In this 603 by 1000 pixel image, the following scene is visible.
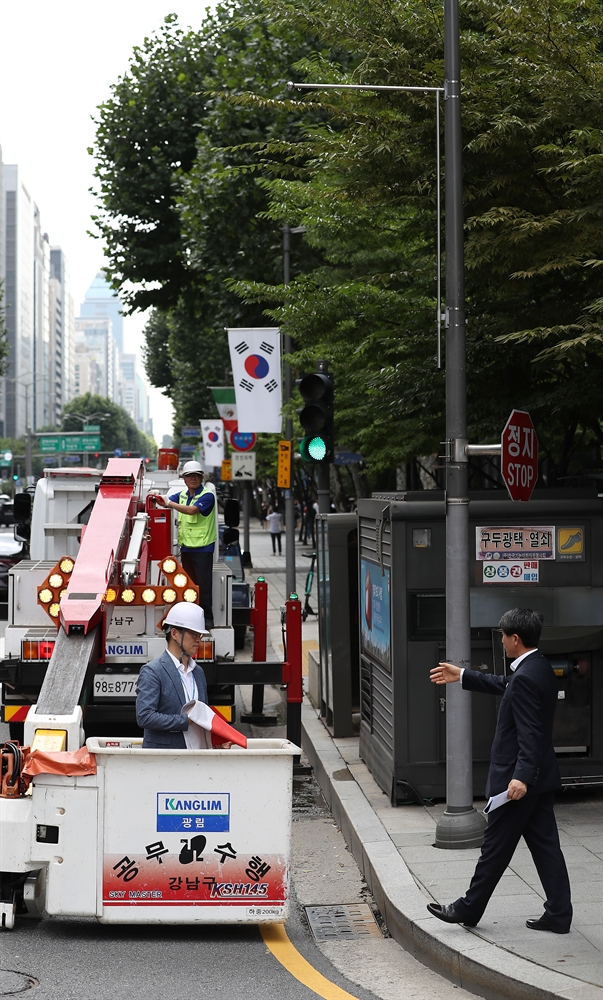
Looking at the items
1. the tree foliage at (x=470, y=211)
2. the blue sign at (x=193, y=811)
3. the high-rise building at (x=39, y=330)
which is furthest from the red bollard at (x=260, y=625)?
the high-rise building at (x=39, y=330)

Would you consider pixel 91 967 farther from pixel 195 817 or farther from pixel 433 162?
pixel 433 162

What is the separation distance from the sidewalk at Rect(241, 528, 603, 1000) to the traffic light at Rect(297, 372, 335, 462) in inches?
130

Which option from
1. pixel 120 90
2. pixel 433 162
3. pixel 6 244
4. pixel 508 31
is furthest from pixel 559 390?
pixel 6 244

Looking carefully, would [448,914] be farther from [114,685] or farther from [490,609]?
[114,685]

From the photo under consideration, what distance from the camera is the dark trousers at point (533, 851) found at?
548 cm

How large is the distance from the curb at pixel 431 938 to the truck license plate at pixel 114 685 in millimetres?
1988

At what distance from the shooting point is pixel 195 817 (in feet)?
19.3

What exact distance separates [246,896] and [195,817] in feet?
1.63

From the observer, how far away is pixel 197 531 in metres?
10.8

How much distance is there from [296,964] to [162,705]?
1.49 m

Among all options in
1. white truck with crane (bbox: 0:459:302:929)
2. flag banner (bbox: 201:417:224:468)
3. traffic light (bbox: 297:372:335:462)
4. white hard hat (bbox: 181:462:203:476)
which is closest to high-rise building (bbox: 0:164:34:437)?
flag banner (bbox: 201:417:224:468)

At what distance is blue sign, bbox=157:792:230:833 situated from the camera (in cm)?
586

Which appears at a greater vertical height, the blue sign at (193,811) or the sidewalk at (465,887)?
the blue sign at (193,811)

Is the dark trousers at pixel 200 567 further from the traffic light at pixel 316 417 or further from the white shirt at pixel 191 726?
the white shirt at pixel 191 726
